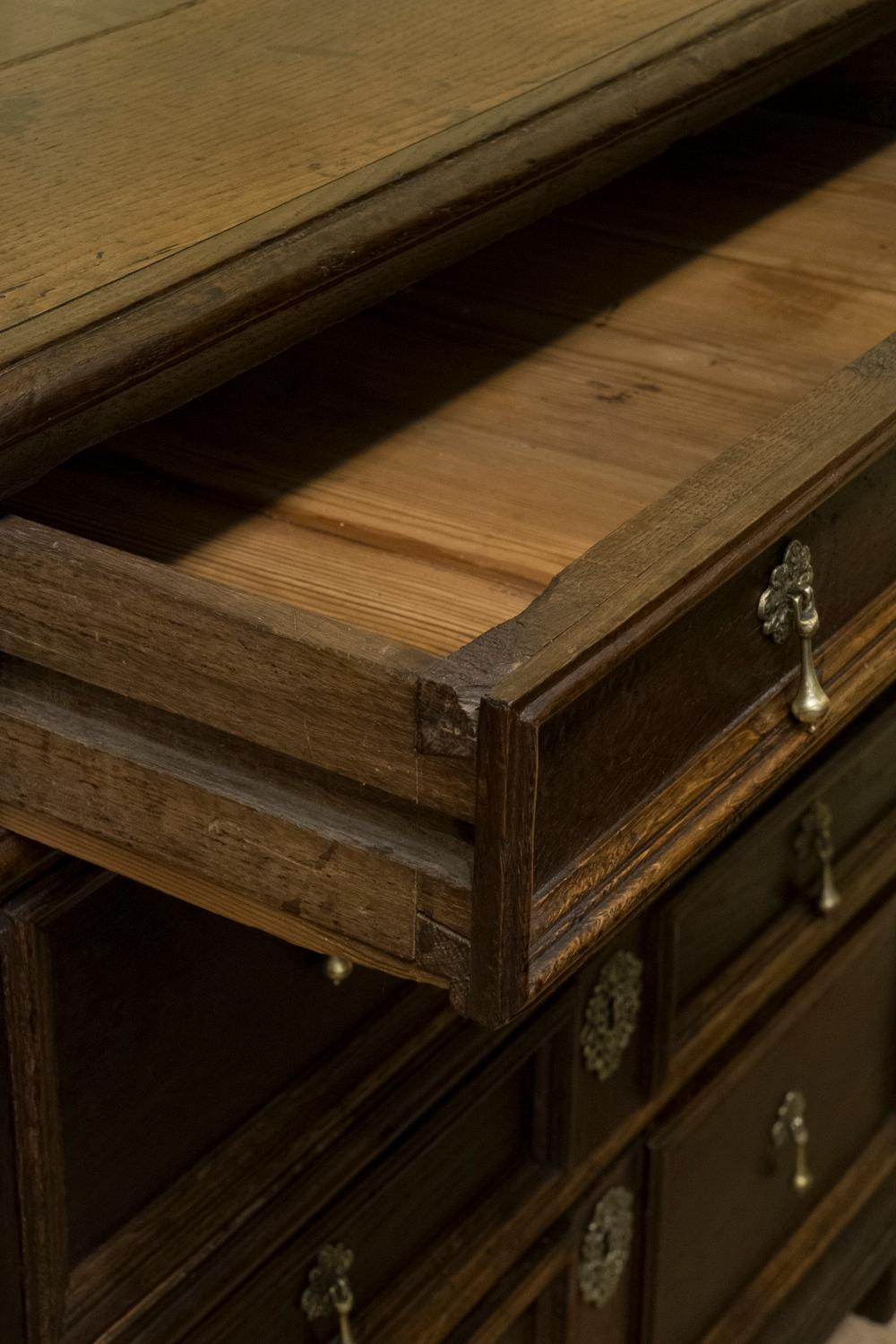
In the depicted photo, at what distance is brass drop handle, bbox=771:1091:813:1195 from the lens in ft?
4.50

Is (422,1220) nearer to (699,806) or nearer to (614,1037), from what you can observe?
(614,1037)

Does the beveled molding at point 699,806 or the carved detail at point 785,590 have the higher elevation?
the carved detail at point 785,590

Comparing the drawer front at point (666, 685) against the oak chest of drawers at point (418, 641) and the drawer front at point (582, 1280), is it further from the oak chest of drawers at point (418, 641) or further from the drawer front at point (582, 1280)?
the drawer front at point (582, 1280)

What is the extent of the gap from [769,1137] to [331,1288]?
496 millimetres

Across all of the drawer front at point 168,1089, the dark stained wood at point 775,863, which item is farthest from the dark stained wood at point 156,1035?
the dark stained wood at point 775,863

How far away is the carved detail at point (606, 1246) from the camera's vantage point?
1193 millimetres

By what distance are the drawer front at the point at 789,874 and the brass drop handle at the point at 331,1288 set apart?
30 centimetres

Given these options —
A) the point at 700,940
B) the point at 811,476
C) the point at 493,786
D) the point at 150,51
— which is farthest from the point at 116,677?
the point at 700,940

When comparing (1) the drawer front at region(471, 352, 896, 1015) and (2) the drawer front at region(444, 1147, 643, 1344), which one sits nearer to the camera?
(1) the drawer front at region(471, 352, 896, 1015)

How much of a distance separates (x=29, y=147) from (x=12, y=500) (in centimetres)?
15

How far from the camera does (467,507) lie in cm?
78

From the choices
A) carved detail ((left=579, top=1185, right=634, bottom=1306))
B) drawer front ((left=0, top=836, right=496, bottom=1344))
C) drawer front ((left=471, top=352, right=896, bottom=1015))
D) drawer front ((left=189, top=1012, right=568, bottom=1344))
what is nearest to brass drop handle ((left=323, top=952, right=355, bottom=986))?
drawer front ((left=0, top=836, right=496, bottom=1344))

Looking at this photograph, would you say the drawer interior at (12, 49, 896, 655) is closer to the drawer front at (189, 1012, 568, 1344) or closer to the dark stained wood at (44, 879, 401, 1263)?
the dark stained wood at (44, 879, 401, 1263)

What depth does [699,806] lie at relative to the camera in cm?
69
